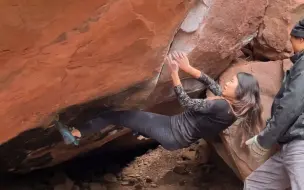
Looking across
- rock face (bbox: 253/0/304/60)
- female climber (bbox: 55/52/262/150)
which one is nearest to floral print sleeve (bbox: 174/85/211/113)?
female climber (bbox: 55/52/262/150)

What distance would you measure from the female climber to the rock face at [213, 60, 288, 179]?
10cm

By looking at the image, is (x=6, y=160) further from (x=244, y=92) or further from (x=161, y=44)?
(x=244, y=92)

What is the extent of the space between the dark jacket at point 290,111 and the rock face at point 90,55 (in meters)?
0.58

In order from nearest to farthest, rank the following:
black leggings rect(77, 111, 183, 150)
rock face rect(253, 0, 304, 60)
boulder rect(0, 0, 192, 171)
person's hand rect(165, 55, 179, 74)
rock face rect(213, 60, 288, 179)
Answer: boulder rect(0, 0, 192, 171) → person's hand rect(165, 55, 179, 74) → black leggings rect(77, 111, 183, 150) → rock face rect(213, 60, 288, 179) → rock face rect(253, 0, 304, 60)

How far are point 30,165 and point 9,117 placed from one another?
85 centimetres

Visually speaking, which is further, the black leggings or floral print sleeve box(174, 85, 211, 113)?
the black leggings

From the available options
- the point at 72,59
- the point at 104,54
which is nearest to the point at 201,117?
the point at 104,54

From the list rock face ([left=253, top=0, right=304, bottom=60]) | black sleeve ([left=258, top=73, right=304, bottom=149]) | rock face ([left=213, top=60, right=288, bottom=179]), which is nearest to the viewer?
black sleeve ([left=258, top=73, right=304, bottom=149])

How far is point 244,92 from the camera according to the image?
268 centimetres

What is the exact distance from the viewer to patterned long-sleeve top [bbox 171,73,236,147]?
2.70 meters

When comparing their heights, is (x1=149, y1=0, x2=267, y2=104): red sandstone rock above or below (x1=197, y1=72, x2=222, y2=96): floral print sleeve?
above

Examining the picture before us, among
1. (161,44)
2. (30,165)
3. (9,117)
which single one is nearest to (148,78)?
(161,44)

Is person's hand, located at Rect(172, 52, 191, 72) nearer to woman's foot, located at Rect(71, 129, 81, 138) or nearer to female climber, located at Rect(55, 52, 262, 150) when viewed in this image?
female climber, located at Rect(55, 52, 262, 150)

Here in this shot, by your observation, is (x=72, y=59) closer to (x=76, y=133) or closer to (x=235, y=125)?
(x=76, y=133)
